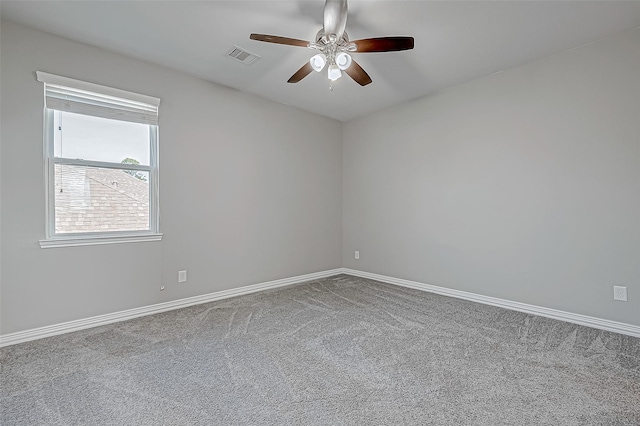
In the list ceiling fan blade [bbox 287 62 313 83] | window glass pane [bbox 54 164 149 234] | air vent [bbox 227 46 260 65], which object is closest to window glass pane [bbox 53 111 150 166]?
window glass pane [bbox 54 164 149 234]

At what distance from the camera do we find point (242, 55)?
293 centimetres

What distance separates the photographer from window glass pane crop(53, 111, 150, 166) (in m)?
2.70

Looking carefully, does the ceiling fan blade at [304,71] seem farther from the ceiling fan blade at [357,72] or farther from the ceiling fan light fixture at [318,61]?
the ceiling fan blade at [357,72]

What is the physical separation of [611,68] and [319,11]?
8.50 ft

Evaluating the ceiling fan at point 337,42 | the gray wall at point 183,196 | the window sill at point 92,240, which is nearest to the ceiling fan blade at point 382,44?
the ceiling fan at point 337,42

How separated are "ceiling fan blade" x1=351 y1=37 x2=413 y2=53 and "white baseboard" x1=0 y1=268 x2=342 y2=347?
9.69 feet

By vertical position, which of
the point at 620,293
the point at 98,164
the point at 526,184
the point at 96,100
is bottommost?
the point at 620,293

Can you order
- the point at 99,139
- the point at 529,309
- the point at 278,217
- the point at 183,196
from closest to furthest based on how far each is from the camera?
the point at 99,139 → the point at 529,309 → the point at 183,196 → the point at 278,217

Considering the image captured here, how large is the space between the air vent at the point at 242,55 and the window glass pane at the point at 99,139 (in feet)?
3.83

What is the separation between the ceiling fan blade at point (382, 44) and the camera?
2.04 metres

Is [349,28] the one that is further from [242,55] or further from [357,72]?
[242,55]

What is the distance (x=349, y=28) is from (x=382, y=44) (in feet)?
1.86

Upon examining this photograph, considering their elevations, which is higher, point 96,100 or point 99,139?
point 96,100

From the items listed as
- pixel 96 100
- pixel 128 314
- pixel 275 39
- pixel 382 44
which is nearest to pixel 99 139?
pixel 96 100
